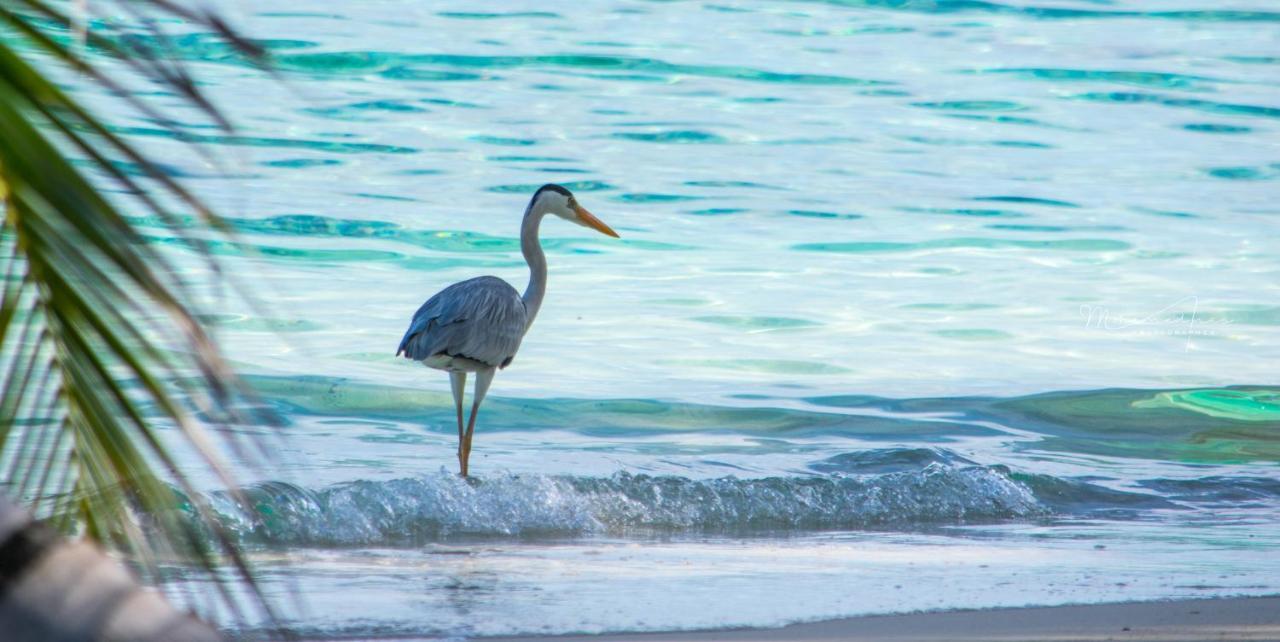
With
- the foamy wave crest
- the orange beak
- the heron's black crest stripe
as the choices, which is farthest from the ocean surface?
the heron's black crest stripe

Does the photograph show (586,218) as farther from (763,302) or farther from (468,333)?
(763,302)

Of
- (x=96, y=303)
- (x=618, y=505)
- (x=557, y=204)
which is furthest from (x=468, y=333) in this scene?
(x=96, y=303)

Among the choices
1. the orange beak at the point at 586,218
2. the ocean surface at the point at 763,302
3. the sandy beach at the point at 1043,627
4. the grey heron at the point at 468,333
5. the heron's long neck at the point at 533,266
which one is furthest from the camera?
the orange beak at the point at 586,218

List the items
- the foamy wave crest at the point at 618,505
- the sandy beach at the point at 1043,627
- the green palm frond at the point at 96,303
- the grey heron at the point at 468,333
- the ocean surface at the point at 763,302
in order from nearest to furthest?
1. the green palm frond at the point at 96,303
2. the sandy beach at the point at 1043,627
3. the ocean surface at the point at 763,302
4. the foamy wave crest at the point at 618,505
5. the grey heron at the point at 468,333

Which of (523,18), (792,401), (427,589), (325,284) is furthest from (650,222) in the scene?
(427,589)

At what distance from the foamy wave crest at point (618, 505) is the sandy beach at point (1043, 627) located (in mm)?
2346

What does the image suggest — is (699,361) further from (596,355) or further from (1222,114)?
(1222,114)

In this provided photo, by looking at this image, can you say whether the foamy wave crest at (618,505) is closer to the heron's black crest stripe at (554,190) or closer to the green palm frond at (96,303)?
the heron's black crest stripe at (554,190)

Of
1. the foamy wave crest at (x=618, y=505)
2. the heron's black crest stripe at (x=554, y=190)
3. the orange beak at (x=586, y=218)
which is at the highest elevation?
the heron's black crest stripe at (x=554, y=190)

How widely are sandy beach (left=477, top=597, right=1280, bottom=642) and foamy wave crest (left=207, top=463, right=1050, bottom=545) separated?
235 cm

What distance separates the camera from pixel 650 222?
17203mm

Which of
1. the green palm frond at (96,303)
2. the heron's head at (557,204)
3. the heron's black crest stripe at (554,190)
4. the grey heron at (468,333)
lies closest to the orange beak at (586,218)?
the heron's head at (557,204)

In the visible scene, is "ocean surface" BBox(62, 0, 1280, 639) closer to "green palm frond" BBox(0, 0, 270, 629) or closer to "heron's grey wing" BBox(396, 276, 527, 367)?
"green palm frond" BBox(0, 0, 270, 629)

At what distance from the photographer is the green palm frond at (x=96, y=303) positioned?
94 cm
